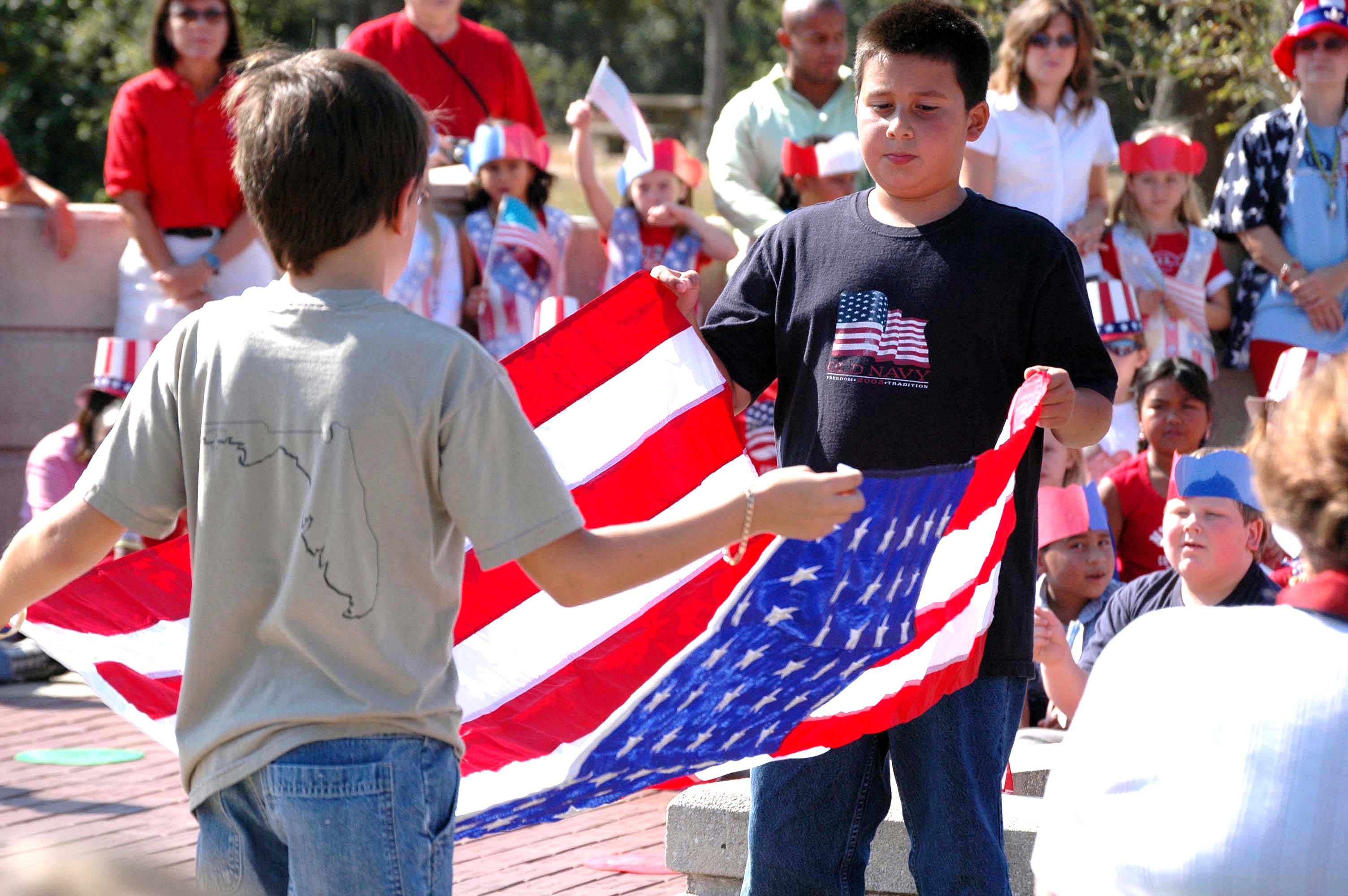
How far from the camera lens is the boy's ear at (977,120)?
330 centimetres

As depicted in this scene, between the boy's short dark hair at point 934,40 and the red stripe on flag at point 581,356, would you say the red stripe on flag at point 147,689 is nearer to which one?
the red stripe on flag at point 581,356

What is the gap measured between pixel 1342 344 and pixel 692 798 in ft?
13.7

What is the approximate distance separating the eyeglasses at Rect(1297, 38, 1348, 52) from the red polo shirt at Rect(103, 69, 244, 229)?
4.54 metres

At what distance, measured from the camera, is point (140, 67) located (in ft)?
63.4

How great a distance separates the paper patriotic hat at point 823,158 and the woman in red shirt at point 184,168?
7.42 feet

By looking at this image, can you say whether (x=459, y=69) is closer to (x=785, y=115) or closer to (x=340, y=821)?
(x=785, y=115)

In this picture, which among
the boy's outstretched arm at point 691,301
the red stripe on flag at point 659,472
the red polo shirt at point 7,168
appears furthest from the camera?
the red polo shirt at point 7,168

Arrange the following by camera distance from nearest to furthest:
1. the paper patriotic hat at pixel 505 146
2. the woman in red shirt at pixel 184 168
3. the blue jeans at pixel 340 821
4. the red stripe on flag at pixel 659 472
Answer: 1. the blue jeans at pixel 340 821
2. the red stripe on flag at pixel 659 472
3. the woman in red shirt at pixel 184 168
4. the paper patriotic hat at pixel 505 146

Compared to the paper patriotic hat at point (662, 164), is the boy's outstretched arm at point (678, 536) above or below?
above

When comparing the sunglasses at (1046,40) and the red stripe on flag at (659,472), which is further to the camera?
the sunglasses at (1046,40)

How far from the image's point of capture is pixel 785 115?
24.4 ft

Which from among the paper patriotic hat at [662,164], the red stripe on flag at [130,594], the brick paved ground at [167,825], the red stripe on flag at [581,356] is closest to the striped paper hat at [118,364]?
the brick paved ground at [167,825]

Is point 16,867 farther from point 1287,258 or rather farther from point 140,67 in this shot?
point 140,67

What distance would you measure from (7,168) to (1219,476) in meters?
6.07
